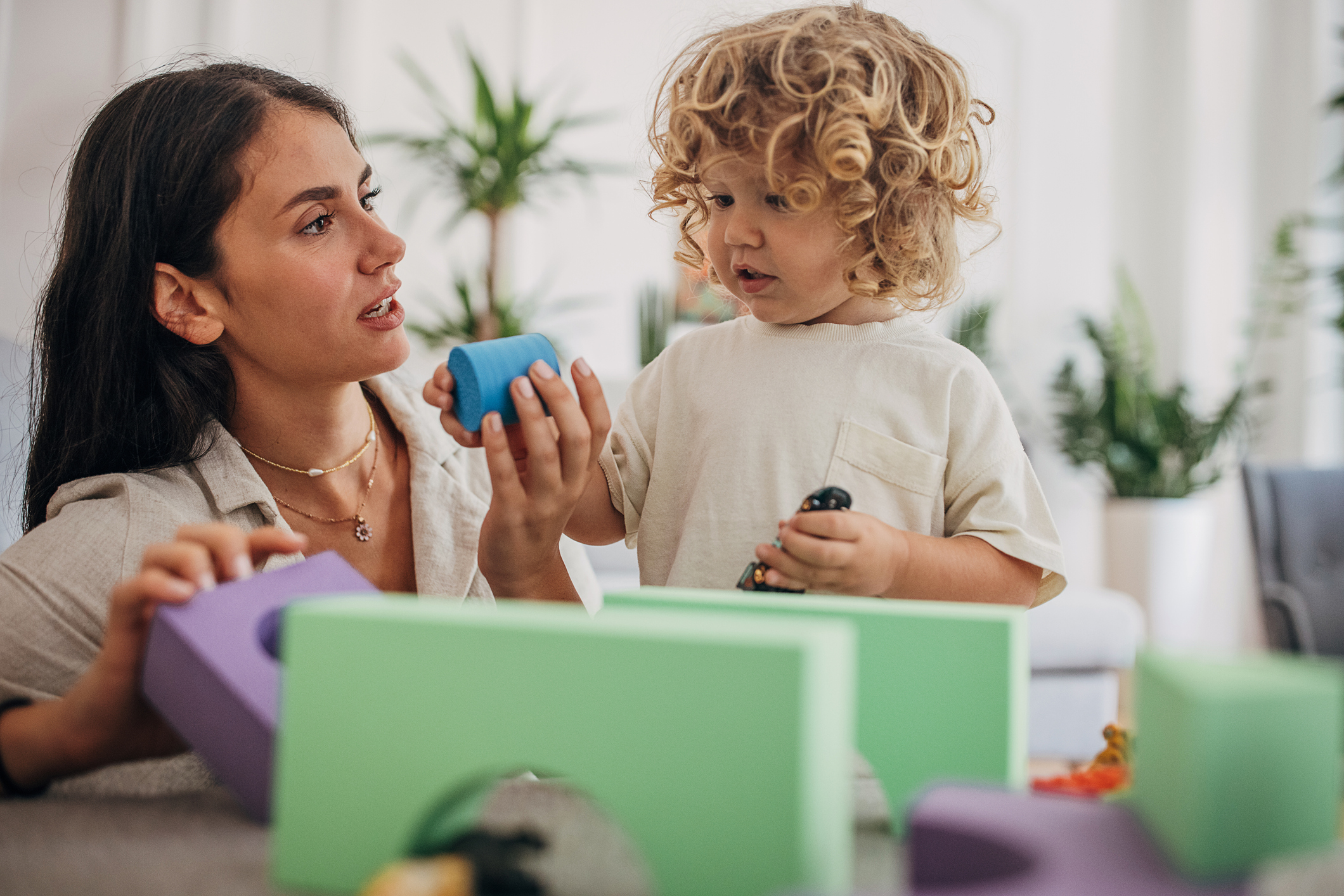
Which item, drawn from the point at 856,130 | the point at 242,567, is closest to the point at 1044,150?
the point at 856,130

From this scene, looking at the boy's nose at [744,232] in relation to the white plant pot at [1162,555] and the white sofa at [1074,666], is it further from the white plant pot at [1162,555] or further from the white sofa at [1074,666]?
the white plant pot at [1162,555]

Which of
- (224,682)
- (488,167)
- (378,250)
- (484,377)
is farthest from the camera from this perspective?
(488,167)

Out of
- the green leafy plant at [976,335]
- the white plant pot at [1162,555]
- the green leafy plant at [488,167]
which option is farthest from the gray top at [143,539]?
the white plant pot at [1162,555]

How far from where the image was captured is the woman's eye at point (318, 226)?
1169 millimetres

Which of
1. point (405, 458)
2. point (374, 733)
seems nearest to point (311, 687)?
point (374, 733)

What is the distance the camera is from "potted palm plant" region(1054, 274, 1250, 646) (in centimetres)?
380

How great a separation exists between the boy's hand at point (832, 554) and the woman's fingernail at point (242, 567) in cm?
39

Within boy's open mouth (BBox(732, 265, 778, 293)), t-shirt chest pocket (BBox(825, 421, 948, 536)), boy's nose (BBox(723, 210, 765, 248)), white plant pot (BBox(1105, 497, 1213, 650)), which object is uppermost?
boy's nose (BBox(723, 210, 765, 248))

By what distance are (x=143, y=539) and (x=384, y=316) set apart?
377 millimetres

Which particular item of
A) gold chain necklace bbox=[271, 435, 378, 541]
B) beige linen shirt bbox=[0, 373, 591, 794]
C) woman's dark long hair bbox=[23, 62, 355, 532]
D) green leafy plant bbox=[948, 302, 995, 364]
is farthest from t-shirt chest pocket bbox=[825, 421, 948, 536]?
green leafy plant bbox=[948, 302, 995, 364]

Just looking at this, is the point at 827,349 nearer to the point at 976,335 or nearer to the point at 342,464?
the point at 342,464

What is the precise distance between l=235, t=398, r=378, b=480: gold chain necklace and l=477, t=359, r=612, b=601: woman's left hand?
329 mm

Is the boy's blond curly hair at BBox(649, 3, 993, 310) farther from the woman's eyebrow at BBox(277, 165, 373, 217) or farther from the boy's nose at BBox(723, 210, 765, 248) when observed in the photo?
the woman's eyebrow at BBox(277, 165, 373, 217)

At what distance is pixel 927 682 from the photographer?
595mm
